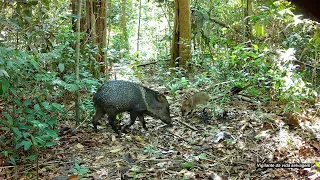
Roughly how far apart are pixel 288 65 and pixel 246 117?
3.47ft

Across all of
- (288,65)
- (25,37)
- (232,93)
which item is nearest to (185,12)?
(232,93)

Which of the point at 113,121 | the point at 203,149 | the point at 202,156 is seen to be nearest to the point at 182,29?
the point at 113,121

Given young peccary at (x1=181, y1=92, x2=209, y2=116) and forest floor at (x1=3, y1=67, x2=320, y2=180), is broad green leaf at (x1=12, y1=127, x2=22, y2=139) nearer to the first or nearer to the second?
forest floor at (x1=3, y1=67, x2=320, y2=180)

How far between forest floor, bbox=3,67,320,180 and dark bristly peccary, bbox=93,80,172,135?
0.77 ft

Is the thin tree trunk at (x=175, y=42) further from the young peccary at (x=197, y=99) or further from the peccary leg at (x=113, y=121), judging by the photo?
the peccary leg at (x=113, y=121)

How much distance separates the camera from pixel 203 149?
175 inches

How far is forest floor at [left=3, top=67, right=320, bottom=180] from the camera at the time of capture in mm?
3697

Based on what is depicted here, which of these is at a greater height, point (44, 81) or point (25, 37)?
point (25, 37)

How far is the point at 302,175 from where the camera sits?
3.38m

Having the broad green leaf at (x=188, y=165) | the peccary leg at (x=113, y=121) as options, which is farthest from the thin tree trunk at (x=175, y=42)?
the broad green leaf at (x=188, y=165)

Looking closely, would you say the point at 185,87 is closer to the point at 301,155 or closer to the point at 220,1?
the point at 301,155

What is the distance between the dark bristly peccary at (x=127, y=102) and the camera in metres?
5.02

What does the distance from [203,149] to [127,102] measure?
4.81ft

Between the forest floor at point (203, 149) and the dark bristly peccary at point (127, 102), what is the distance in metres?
0.24
